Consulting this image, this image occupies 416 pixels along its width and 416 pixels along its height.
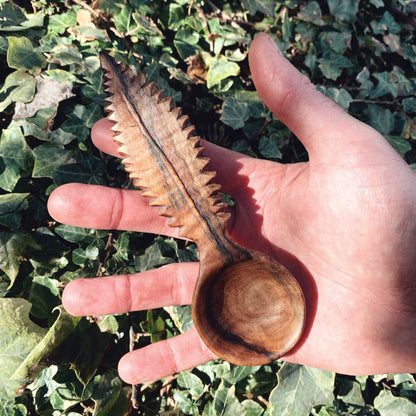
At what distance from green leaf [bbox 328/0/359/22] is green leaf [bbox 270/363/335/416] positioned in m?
1.69

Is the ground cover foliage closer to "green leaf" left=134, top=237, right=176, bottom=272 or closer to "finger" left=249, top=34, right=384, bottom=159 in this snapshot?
"green leaf" left=134, top=237, right=176, bottom=272

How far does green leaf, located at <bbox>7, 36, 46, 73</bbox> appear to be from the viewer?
1523 mm

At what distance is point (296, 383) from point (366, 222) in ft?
2.31

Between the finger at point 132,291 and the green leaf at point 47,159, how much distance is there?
45 cm

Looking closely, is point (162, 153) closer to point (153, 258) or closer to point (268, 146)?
point (153, 258)

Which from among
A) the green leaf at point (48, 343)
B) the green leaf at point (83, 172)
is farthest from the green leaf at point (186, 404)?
the green leaf at point (83, 172)

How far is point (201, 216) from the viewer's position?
1.36 metres

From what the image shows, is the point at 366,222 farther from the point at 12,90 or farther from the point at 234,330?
the point at 12,90

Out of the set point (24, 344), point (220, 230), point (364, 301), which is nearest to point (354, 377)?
point (364, 301)

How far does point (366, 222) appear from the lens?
1383 mm

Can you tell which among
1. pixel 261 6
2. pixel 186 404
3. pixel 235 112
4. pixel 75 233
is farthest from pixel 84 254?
pixel 261 6

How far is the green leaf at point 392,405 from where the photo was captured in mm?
1610

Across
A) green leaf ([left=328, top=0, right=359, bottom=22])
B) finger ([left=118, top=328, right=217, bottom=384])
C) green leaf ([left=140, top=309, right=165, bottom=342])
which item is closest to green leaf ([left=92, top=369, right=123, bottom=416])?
finger ([left=118, top=328, right=217, bottom=384])

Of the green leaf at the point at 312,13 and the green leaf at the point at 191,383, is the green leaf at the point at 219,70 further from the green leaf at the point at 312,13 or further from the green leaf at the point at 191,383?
the green leaf at the point at 191,383
